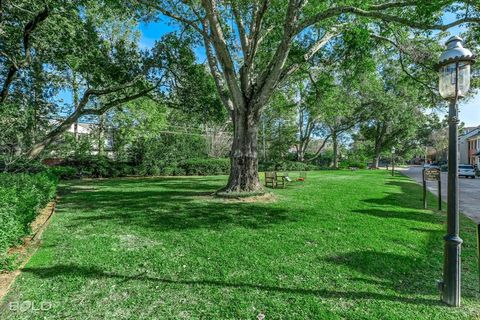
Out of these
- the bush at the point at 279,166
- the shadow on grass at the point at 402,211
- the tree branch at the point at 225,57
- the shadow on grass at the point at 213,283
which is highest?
the tree branch at the point at 225,57

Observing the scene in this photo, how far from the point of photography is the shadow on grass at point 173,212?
640cm

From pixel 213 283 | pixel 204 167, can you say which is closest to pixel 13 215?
pixel 213 283

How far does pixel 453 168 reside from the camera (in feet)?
10.2

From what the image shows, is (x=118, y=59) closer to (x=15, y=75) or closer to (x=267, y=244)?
(x=15, y=75)

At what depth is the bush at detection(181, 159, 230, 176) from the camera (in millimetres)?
23656

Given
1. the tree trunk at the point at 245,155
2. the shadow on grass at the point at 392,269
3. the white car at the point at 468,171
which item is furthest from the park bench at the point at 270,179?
the white car at the point at 468,171

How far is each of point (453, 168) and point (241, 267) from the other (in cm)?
301

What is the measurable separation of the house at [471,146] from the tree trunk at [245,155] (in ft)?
140

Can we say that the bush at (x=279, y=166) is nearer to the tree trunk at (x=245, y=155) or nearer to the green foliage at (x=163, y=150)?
the green foliage at (x=163, y=150)

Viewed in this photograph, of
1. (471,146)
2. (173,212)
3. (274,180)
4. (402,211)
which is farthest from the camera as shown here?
(471,146)

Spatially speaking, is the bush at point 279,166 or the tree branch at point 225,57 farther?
the bush at point 279,166

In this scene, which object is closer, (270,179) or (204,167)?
(270,179)

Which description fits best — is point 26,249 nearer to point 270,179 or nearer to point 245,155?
point 245,155

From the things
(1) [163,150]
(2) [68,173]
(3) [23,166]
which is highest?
(1) [163,150]
